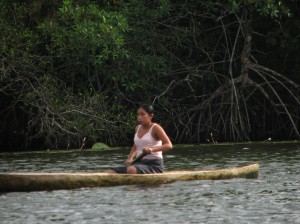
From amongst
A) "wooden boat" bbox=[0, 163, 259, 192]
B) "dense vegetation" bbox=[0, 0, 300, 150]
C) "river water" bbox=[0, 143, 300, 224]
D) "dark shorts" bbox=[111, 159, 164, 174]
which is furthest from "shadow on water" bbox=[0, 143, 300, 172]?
"wooden boat" bbox=[0, 163, 259, 192]

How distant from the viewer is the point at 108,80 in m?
22.1

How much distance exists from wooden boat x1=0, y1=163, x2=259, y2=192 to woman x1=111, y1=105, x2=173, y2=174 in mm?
268

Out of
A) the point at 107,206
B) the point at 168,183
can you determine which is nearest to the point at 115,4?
the point at 168,183

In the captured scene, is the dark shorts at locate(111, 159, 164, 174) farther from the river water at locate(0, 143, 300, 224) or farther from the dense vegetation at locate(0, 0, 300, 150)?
the dense vegetation at locate(0, 0, 300, 150)

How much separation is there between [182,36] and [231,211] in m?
12.4

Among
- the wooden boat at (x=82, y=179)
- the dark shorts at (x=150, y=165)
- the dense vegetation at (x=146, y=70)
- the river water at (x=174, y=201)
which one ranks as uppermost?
the dense vegetation at (x=146, y=70)

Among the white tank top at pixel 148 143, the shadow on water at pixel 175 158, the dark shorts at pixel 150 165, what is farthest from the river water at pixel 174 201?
the white tank top at pixel 148 143

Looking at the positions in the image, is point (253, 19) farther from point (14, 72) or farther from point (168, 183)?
point (168, 183)

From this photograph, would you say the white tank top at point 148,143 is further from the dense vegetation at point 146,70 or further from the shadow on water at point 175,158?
the dense vegetation at point 146,70

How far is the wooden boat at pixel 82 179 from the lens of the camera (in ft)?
40.5

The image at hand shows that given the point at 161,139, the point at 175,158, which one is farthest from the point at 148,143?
the point at 175,158

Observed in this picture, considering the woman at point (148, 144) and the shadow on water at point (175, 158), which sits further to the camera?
the shadow on water at point (175, 158)

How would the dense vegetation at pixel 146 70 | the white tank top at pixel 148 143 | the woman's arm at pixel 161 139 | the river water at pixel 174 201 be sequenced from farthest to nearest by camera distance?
1. the dense vegetation at pixel 146 70
2. the white tank top at pixel 148 143
3. the woman's arm at pixel 161 139
4. the river water at pixel 174 201

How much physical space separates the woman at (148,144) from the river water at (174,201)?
0.43 m
